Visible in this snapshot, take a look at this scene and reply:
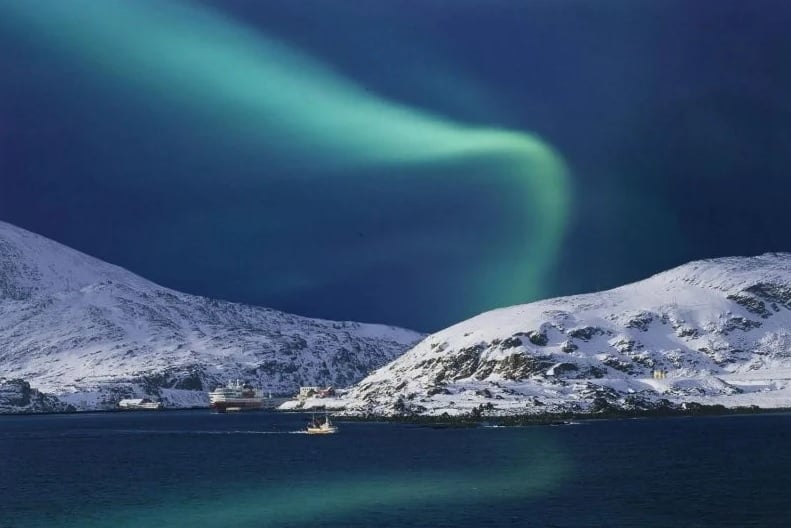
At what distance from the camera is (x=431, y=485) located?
327 feet

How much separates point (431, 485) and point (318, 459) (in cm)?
4421

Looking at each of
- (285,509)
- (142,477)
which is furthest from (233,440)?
(285,509)

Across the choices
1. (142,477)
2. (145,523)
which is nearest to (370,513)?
(145,523)

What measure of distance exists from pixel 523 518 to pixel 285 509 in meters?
22.6

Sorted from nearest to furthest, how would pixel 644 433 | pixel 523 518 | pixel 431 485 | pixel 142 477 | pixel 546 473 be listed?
pixel 523 518, pixel 431 485, pixel 546 473, pixel 142 477, pixel 644 433

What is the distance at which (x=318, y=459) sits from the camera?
140500 mm

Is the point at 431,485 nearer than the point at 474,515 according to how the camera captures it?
No

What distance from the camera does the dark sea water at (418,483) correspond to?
3019 inches

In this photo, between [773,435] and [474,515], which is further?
[773,435]

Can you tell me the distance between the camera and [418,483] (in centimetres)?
10188

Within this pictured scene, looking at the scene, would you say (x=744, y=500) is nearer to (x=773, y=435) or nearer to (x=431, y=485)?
(x=431, y=485)

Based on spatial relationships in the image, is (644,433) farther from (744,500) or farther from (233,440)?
(744,500)

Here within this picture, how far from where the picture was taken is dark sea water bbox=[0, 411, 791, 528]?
7669cm

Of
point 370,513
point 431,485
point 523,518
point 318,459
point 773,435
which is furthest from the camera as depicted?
point 773,435
